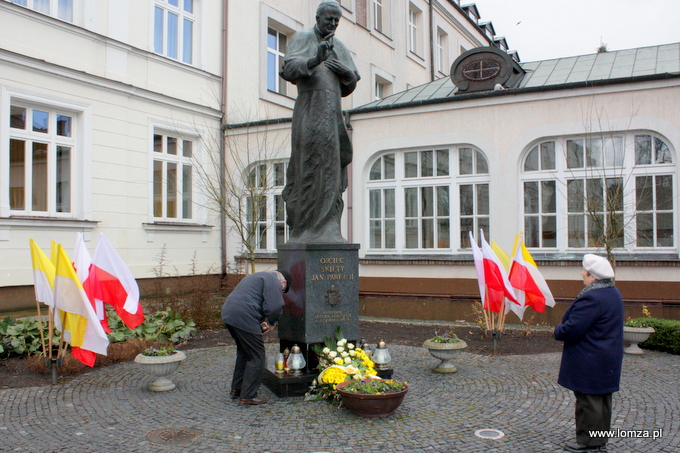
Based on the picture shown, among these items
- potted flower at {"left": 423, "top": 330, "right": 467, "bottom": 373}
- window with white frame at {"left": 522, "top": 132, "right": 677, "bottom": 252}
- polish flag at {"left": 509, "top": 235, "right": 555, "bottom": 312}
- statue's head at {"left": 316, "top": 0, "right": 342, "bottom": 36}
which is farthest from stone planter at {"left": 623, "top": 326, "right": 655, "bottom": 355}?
statue's head at {"left": 316, "top": 0, "right": 342, "bottom": 36}

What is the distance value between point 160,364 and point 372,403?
248 cm

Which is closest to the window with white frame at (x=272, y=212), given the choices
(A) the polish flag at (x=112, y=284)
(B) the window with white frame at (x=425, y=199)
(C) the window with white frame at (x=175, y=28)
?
(B) the window with white frame at (x=425, y=199)

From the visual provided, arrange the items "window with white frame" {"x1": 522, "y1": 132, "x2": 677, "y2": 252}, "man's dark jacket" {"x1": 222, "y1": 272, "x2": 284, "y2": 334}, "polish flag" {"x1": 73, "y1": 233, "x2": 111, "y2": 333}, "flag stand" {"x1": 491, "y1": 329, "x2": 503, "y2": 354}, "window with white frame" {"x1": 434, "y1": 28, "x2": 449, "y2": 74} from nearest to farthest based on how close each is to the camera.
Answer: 1. "man's dark jacket" {"x1": 222, "y1": 272, "x2": 284, "y2": 334}
2. "polish flag" {"x1": 73, "y1": 233, "x2": 111, "y2": 333}
3. "flag stand" {"x1": 491, "y1": 329, "x2": 503, "y2": 354}
4. "window with white frame" {"x1": 522, "y1": 132, "x2": 677, "y2": 252}
5. "window with white frame" {"x1": 434, "y1": 28, "x2": 449, "y2": 74}

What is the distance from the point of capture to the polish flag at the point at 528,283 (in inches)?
336

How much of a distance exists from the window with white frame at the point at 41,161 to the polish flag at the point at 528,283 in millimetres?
8363

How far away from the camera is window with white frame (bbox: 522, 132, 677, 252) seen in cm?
1105

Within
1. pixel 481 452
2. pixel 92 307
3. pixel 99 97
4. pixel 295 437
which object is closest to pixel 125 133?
pixel 99 97

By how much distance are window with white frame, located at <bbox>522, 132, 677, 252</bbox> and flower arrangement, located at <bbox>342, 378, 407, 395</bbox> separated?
21.1 ft

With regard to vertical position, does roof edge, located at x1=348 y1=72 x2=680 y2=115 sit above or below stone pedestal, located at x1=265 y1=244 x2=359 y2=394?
above

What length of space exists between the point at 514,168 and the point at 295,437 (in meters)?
8.72

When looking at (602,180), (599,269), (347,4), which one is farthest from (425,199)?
(347,4)

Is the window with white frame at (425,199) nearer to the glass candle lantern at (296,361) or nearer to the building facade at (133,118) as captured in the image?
the building facade at (133,118)

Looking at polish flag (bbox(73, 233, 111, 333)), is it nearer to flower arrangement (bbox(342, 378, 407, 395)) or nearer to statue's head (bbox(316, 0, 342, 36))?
flower arrangement (bbox(342, 378, 407, 395))

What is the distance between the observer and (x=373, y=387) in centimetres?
538
